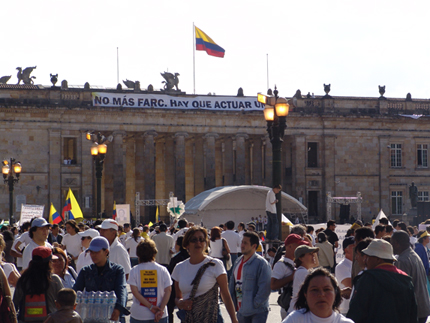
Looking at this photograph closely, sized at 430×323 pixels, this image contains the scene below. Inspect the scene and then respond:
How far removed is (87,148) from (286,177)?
16874mm

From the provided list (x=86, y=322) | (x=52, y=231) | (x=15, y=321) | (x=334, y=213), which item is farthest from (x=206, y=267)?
(x=334, y=213)

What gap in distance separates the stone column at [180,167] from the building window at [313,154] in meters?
10.7

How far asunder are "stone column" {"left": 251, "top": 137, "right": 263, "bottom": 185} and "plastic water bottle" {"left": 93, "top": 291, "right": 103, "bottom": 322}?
47032mm

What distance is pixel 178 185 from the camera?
171ft

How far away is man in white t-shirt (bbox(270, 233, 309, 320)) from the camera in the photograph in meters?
8.28

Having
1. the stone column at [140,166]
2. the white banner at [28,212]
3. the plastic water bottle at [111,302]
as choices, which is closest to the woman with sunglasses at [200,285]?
the plastic water bottle at [111,302]

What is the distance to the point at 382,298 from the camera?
656cm

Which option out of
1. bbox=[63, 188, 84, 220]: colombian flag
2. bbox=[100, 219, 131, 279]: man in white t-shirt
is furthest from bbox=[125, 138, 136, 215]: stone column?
bbox=[100, 219, 131, 279]: man in white t-shirt

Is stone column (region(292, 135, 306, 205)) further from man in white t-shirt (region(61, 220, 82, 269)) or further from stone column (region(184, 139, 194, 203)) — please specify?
man in white t-shirt (region(61, 220, 82, 269))

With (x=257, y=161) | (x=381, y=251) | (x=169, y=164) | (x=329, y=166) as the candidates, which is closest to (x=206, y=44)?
(x=257, y=161)

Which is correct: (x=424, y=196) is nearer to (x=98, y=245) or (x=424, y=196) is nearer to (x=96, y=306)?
(x=98, y=245)

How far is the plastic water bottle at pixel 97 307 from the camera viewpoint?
729 centimetres

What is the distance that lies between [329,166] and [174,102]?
1344 cm

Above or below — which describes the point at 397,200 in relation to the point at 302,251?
below
